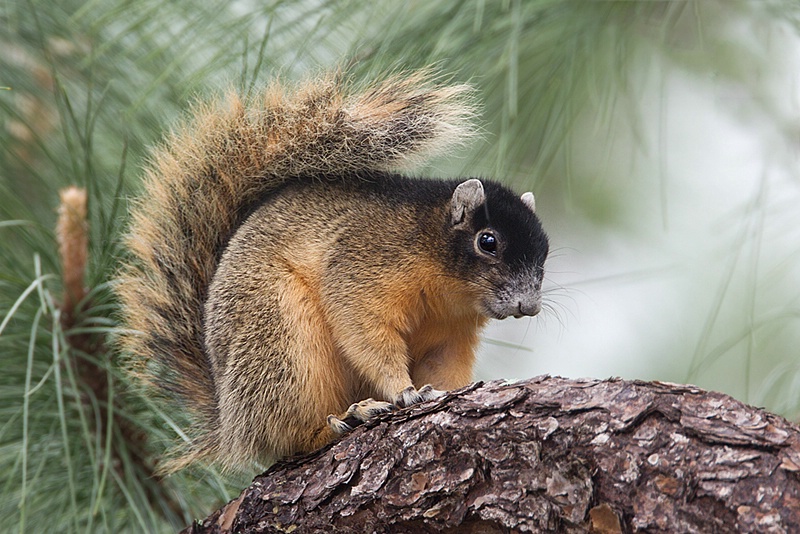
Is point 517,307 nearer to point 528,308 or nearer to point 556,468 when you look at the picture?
point 528,308

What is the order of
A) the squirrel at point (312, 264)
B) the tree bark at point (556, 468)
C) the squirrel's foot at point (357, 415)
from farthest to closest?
the squirrel at point (312, 264)
the squirrel's foot at point (357, 415)
the tree bark at point (556, 468)

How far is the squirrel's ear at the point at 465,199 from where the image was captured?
5.87ft

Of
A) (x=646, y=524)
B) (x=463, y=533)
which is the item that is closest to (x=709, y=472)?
(x=646, y=524)

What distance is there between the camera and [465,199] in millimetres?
1817

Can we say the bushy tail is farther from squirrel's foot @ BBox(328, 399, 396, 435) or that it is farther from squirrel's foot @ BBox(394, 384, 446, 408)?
squirrel's foot @ BBox(394, 384, 446, 408)

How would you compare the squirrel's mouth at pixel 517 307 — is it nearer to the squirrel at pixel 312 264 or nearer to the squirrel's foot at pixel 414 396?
the squirrel at pixel 312 264

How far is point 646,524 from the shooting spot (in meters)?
1.08

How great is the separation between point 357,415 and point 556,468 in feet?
1.74

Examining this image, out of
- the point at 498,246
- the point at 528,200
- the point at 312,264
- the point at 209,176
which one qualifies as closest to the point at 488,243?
the point at 498,246

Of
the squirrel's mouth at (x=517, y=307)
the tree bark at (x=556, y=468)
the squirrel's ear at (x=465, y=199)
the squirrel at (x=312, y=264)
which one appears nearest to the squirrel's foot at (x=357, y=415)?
the squirrel at (x=312, y=264)

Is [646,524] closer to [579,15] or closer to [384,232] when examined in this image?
[384,232]

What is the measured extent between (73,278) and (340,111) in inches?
26.7

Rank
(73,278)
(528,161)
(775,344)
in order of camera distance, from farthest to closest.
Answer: (775,344) < (528,161) < (73,278)

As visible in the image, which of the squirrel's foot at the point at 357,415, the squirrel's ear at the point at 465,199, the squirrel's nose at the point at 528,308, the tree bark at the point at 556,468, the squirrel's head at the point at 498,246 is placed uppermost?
the squirrel's ear at the point at 465,199
